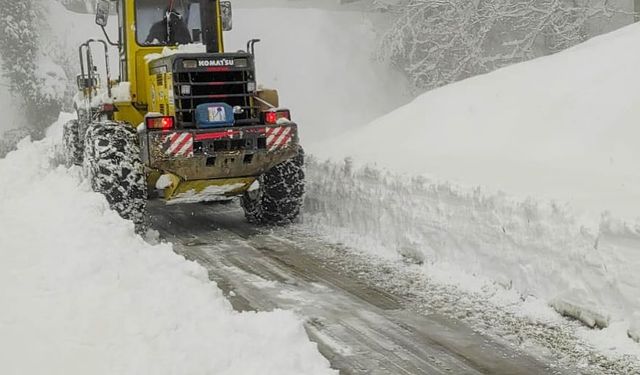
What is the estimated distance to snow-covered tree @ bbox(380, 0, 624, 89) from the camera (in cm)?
1994

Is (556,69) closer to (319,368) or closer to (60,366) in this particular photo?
(319,368)

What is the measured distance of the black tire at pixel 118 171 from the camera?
815cm

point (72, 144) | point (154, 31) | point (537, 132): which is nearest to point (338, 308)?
point (537, 132)

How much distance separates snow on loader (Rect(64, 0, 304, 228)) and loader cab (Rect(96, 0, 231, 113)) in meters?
0.01

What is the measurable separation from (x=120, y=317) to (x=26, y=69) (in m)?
21.9

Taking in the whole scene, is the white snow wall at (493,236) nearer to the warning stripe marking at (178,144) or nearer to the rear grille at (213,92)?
the rear grille at (213,92)

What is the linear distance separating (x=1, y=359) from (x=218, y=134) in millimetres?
4573

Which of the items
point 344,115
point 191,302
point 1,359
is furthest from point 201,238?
point 344,115

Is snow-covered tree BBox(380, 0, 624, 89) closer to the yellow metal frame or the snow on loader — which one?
the snow on loader

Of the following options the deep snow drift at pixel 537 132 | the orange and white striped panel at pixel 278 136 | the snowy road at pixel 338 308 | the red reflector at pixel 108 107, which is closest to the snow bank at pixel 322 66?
the deep snow drift at pixel 537 132

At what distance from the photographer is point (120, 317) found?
460 centimetres

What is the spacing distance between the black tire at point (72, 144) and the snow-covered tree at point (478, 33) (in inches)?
492

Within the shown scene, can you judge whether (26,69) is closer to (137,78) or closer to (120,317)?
(137,78)

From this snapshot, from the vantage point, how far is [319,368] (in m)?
4.14
